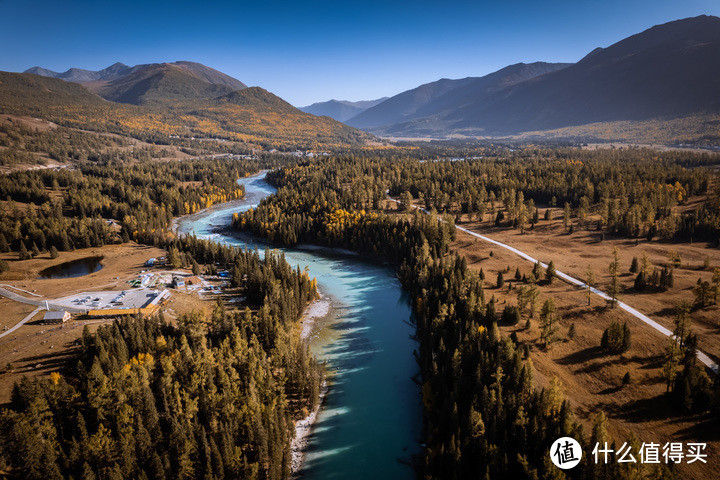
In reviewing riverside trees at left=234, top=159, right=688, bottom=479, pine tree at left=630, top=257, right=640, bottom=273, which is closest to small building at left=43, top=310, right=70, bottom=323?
riverside trees at left=234, top=159, right=688, bottom=479

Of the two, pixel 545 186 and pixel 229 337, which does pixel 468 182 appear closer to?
pixel 545 186

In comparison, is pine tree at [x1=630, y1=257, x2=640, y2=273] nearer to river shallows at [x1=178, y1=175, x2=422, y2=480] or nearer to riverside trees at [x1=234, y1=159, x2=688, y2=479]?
riverside trees at [x1=234, y1=159, x2=688, y2=479]

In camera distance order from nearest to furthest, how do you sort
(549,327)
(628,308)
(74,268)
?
(549,327)
(628,308)
(74,268)

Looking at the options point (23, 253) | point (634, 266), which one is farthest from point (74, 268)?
point (634, 266)

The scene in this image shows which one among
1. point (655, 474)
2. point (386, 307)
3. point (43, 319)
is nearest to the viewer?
point (655, 474)

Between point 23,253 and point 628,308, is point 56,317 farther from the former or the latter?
point 628,308

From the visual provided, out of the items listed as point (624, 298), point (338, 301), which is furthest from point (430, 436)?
point (624, 298)
